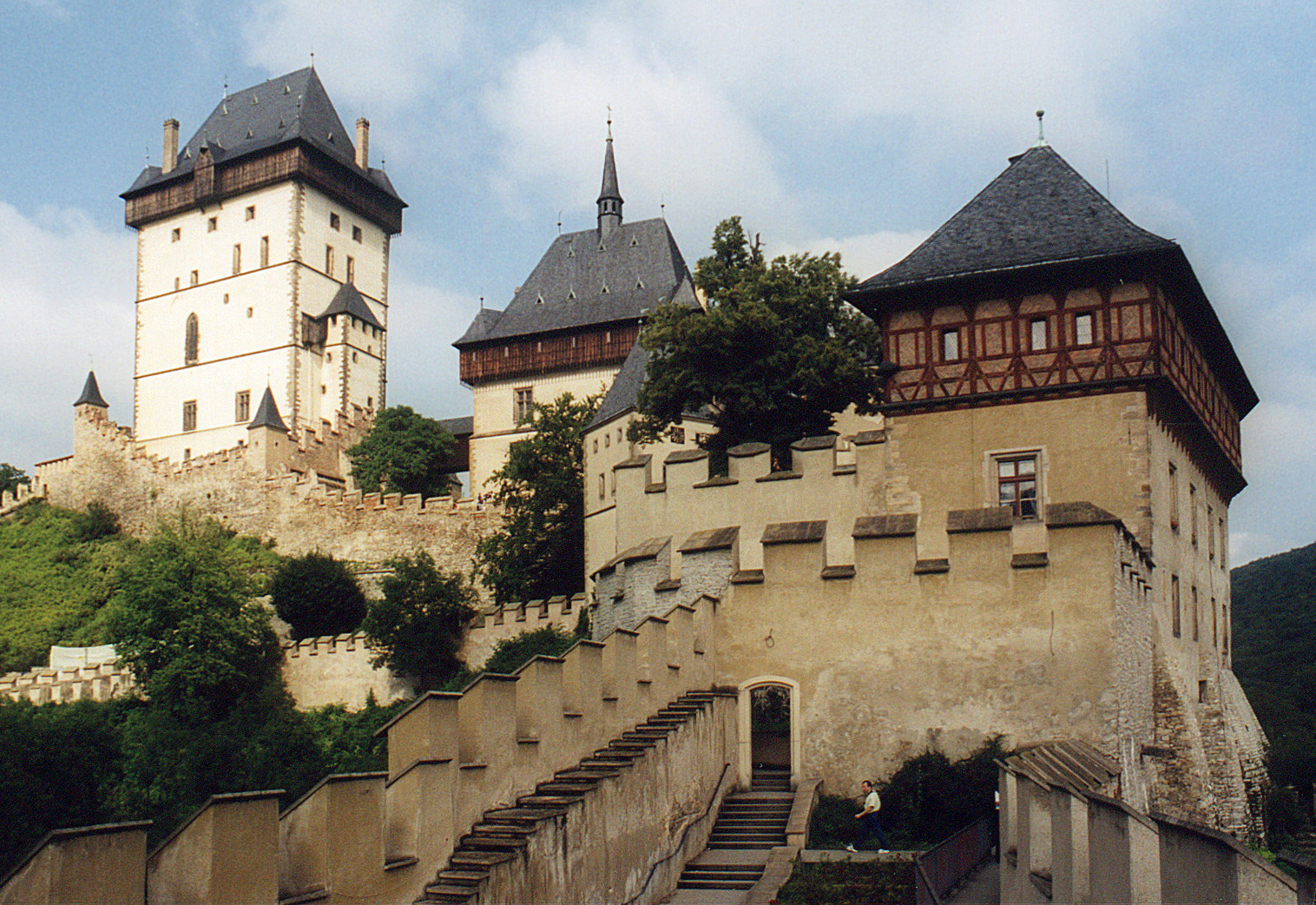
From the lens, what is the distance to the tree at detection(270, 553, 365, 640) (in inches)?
1650

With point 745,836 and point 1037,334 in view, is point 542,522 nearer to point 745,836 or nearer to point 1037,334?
point 1037,334

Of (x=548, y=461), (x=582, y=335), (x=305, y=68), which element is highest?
(x=305, y=68)

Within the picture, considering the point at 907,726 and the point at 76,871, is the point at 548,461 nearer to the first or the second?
the point at 907,726

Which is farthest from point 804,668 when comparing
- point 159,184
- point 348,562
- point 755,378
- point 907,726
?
point 159,184

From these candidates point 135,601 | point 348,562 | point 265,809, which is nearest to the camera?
point 265,809

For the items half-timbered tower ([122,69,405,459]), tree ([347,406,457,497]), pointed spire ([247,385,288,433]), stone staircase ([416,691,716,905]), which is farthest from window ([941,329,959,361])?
half-timbered tower ([122,69,405,459])

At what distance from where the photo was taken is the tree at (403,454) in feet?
182

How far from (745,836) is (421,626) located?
66.7ft

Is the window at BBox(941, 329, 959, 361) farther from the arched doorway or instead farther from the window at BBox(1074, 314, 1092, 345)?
the arched doorway

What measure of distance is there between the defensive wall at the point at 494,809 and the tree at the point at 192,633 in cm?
2233

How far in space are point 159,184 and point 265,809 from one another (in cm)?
6242

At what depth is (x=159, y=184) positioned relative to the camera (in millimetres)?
66000

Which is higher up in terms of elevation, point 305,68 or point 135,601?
point 305,68

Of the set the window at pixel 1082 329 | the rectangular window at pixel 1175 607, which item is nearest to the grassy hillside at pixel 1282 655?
the rectangular window at pixel 1175 607
